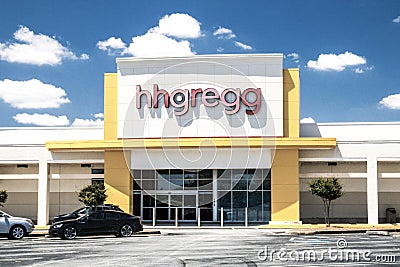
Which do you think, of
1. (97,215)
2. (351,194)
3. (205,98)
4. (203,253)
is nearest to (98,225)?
(97,215)

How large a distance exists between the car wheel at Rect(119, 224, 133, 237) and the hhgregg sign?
10.2 metres

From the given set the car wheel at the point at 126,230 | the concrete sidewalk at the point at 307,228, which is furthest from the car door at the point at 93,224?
the concrete sidewalk at the point at 307,228

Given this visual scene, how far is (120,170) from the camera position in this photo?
3700 cm

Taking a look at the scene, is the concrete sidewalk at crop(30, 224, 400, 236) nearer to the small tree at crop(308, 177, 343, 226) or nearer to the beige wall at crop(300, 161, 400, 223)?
the small tree at crop(308, 177, 343, 226)

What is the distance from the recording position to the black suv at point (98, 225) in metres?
25.5

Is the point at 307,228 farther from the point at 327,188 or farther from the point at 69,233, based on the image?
the point at 69,233

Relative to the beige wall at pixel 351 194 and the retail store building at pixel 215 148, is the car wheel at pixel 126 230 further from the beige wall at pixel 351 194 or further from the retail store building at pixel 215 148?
the beige wall at pixel 351 194

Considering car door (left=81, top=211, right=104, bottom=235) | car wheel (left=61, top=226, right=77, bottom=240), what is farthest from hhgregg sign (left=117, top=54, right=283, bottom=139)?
car wheel (left=61, top=226, right=77, bottom=240)

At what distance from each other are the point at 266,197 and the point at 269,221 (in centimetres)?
160

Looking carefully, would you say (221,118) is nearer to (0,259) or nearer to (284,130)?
(284,130)

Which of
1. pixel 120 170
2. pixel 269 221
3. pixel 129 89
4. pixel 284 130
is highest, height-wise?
pixel 129 89

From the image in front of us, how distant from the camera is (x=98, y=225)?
26.2 metres

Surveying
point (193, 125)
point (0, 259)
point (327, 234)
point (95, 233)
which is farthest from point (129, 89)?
point (0, 259)

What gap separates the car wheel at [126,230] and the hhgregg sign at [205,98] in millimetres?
10204
